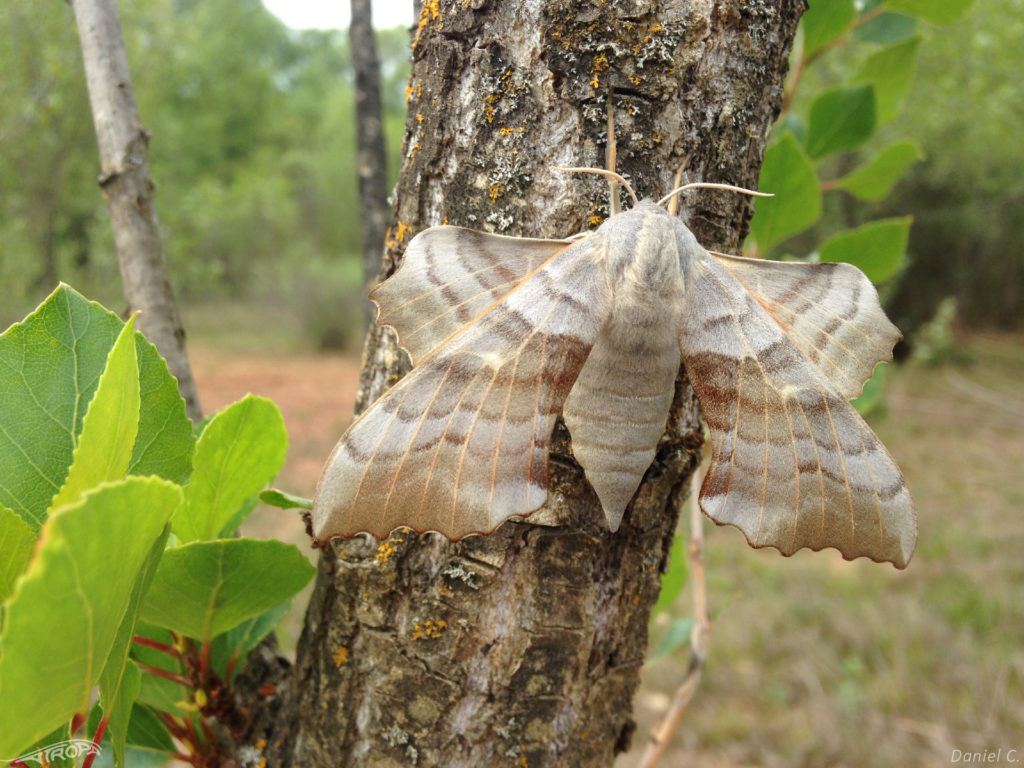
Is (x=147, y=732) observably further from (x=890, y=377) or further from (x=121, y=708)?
(x=890, y=377)

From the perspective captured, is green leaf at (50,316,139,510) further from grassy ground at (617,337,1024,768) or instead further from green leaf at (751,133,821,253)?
grassy ground at (617,337,1024,768)

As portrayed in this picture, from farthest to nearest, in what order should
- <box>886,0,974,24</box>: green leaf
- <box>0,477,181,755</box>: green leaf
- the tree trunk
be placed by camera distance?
1. the tree trunk
2. <box>886,0,974,24</box>: green leaf
3. <box>0,477,181,755</box>: green leaf

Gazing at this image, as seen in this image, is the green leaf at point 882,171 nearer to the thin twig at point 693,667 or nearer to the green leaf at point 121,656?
the thin twig at point 693,667

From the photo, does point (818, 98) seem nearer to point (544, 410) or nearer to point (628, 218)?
point (628, 218)

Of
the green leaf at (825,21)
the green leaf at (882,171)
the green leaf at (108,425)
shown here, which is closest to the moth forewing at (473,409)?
the green leaf at (108,425)

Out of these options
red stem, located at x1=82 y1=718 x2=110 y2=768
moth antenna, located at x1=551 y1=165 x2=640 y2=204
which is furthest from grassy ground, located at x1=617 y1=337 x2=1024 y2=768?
red stem, located at x1=82 y1=718 x2=110 y2=768
